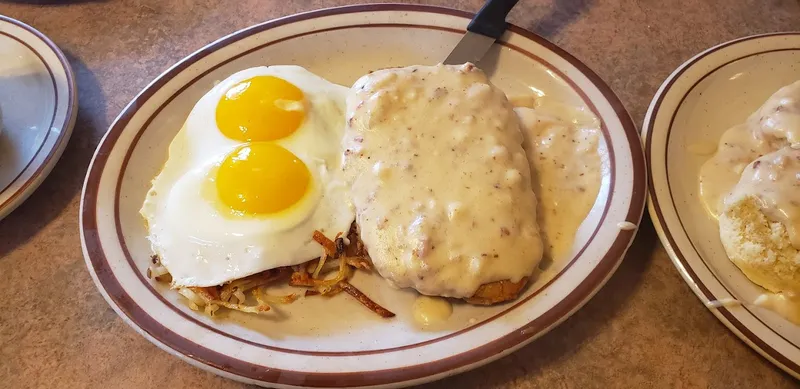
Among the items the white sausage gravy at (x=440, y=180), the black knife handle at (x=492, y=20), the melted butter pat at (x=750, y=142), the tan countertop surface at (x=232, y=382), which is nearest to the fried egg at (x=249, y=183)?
the white sausage gravy at (x=440, y=180)

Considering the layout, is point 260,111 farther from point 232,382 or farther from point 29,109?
point 29,109

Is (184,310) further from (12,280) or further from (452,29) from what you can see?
(452,29)

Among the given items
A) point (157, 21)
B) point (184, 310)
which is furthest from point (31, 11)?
point (184, 310)

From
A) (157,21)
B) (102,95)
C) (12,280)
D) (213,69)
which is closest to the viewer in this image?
(12,280)

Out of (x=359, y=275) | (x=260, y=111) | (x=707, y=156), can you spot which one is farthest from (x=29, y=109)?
(x=707, y=156)

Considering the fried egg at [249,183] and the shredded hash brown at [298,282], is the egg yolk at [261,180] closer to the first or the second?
the fried egg at [249,183]

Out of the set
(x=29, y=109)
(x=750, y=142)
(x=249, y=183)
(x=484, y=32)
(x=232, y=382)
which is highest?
(x=484, y=32)
